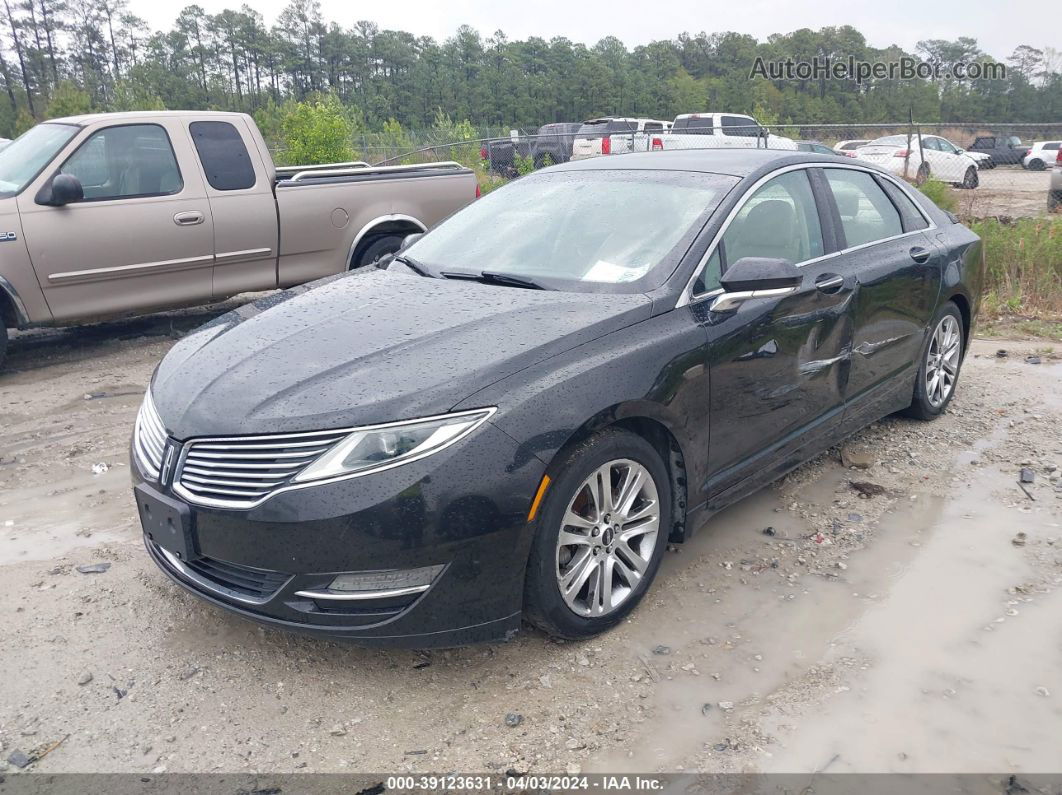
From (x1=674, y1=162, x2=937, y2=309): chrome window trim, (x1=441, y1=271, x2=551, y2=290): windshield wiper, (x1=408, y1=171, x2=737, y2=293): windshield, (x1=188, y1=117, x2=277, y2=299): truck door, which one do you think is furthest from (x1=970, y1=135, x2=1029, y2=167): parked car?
(x1=441, y1=271, x2=551, y2=290): windshield wiper

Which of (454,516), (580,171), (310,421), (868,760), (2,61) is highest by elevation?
(2,61)

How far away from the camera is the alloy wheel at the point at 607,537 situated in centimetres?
299

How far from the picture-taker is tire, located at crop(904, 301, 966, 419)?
16.7ft

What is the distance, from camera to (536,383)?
9.34 feet

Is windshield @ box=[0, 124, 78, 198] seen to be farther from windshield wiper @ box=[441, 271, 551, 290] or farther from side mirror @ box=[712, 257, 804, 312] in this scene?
side mirror @ box=[712, 257, 804, 312]

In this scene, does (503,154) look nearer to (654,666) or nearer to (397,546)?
(654,666)

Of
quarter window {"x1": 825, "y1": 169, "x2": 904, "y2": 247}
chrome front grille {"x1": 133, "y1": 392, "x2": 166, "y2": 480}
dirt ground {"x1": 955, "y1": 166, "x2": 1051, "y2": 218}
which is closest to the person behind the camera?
chrome front grille {"x1": 133, "y1": 392, "x2": 166, "y2": 480}

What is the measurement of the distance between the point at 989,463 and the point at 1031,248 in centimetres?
505

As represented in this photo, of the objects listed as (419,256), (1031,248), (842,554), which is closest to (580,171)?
(419,256)

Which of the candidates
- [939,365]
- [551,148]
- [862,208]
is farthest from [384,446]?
[551,148]

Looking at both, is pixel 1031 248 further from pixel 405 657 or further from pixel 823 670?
pixel 405 657

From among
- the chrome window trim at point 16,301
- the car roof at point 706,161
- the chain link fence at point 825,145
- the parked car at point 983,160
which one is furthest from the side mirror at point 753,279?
the parked car at point 983,160

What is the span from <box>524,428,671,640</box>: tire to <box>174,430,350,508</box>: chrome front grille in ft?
2.46

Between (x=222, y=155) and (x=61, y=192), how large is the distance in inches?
54.9
